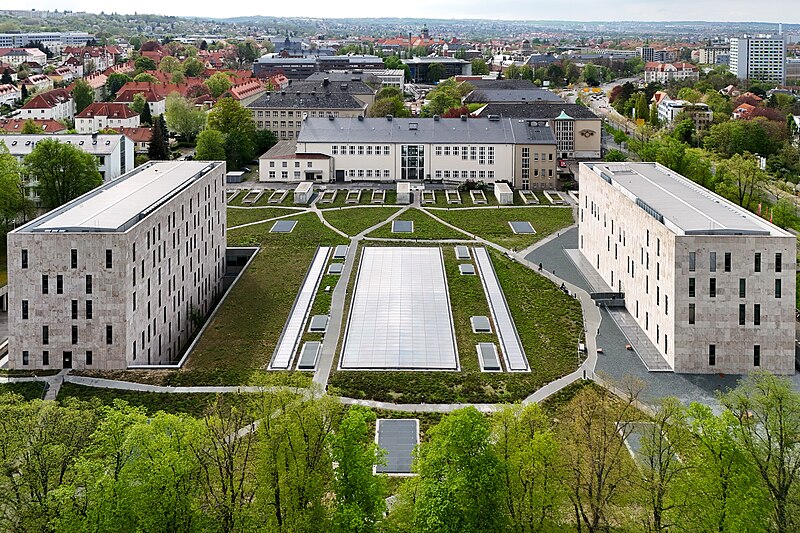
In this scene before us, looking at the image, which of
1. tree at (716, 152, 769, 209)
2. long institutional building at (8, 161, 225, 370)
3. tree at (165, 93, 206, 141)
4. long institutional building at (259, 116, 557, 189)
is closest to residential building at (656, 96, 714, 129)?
long institutional building at (259, 116, 557, 189)

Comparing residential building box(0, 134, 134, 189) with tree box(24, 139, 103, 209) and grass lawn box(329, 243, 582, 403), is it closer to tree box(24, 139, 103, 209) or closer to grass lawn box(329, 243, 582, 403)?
tree box(24, 139, 103, 209)

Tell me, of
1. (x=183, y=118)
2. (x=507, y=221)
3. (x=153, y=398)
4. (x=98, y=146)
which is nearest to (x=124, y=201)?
(x=153, y=398)

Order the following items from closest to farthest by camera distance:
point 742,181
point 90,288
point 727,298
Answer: point 90,288 < point 727,298 < point 742,181

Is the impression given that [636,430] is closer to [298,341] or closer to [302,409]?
[302,409]

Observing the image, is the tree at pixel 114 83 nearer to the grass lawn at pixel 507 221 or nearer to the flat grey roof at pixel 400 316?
the grass lawn at pixel 507 221

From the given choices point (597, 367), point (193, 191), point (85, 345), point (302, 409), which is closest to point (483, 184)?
point (193, 191)

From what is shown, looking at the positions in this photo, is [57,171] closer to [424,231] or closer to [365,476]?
[424,231]
